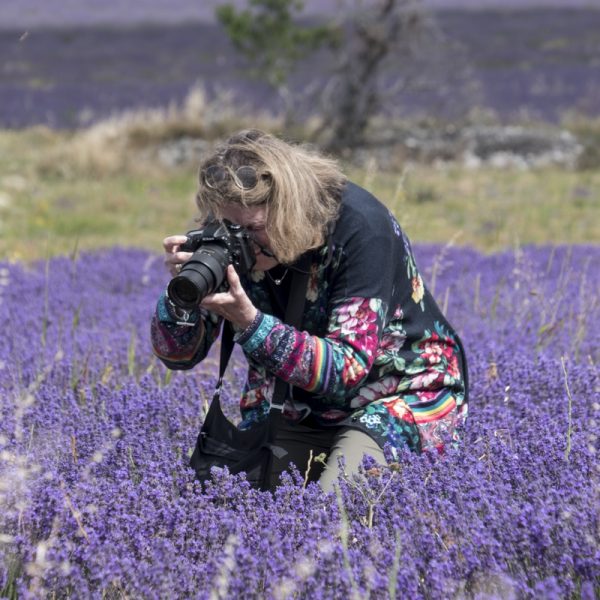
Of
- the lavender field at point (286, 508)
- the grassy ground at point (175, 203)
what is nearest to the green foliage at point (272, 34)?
the grassy ground at point (175, 203)

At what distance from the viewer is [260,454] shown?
8.70 ft

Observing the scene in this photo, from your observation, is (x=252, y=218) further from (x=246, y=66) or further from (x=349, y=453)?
(x=246, y=66)

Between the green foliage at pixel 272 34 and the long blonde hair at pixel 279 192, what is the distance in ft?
35.4

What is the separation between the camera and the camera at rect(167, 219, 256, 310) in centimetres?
223

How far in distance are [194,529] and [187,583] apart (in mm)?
252

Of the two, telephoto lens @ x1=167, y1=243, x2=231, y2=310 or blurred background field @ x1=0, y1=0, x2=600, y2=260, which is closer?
telephoto lens @ x1=167, y1=243, x2=231, y2=310

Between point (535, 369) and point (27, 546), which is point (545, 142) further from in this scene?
point (27, 546)

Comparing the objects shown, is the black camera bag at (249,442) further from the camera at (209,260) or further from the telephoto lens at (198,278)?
the telephoto lens at (198,278)

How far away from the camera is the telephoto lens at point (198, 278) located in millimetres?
2209

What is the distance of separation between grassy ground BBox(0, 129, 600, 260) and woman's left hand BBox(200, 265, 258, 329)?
466cm

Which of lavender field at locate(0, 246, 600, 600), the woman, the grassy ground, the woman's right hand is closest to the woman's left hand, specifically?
the woman

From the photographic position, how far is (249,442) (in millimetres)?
2740

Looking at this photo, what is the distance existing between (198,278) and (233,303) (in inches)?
7.8

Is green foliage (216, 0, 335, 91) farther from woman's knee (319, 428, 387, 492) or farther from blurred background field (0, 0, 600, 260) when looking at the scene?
woman's knee (319, 428, 387, 492)
